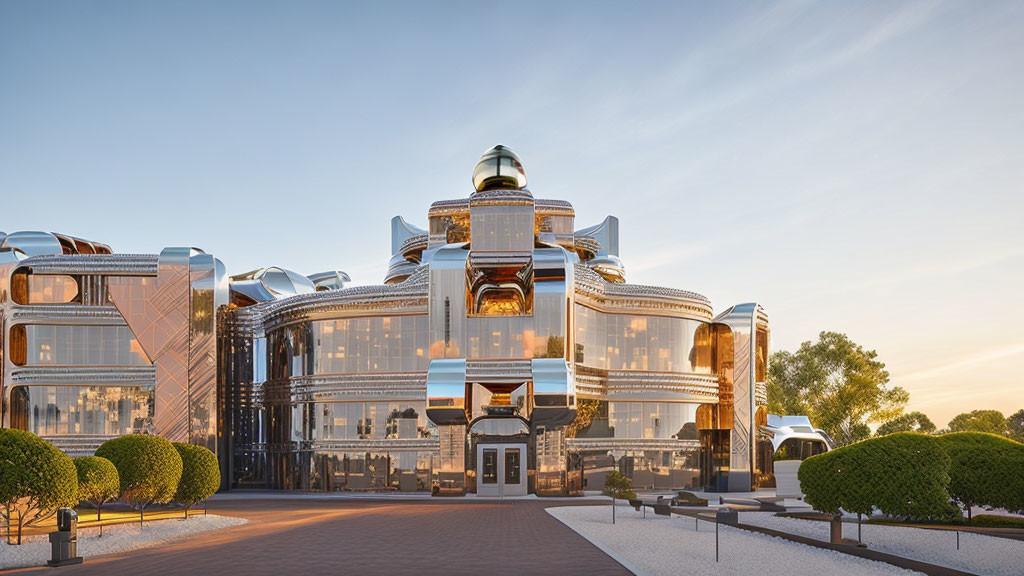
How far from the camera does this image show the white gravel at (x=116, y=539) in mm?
20812

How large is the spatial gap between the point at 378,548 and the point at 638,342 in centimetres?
2955

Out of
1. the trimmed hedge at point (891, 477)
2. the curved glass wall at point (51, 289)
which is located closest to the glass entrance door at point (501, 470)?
the trimmed hedge at point (891, 477)

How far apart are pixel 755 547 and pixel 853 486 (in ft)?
10.0

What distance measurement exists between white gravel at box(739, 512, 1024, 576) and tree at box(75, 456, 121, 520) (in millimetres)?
21573

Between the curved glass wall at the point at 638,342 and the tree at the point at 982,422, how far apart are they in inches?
2111

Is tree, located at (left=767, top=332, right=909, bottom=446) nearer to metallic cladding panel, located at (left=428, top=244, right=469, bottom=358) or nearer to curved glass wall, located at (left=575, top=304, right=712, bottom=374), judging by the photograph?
curved glass wall, located at (left=575, top=304, right=712, bottom=374)

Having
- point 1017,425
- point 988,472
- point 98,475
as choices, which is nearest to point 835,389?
point 1017,425

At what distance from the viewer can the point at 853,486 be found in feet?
72.4

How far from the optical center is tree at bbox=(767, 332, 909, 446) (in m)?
76.1

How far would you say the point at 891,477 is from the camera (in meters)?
21.8

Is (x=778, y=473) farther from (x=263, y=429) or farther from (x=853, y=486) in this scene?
(x=263, y=429)

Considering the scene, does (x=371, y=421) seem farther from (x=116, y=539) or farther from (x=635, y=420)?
(x=116, y=539)

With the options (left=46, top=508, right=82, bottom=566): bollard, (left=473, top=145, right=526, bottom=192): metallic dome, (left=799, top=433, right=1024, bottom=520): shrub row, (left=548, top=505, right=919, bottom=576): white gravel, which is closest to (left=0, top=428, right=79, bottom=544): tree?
(left=46, top=508, right=82, bottom=566): bollard

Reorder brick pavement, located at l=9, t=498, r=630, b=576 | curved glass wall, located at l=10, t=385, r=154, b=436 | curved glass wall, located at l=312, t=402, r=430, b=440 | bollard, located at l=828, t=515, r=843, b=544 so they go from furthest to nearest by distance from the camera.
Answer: curved glass wall, located at l=10, t=385, r=154, b=436, curved glass wall, located at l=312, t=402, r=430, b=440, bollard, located at l=828, t=515, r=843, b=544, brick pavement, located at l=9, t=498, r=630, b=576
